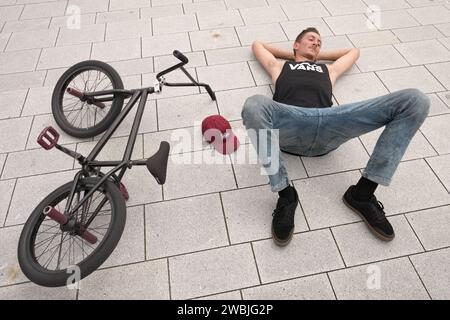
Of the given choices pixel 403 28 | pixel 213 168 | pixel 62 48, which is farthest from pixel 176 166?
pixel 403 28

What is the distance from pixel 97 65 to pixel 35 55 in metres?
A: 1.19

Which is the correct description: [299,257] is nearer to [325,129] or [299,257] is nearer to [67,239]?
[325,129]

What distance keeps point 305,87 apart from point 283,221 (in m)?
0.90

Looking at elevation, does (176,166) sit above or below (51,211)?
below

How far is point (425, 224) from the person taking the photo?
6.53ft

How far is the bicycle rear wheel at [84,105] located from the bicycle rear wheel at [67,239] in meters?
0.61

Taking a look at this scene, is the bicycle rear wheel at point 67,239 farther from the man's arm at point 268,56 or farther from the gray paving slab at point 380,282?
the man's arm at point 268,56

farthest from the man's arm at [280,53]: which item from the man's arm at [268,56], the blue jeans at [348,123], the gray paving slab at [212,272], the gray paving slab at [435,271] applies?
the gray paving slab at [435,271]

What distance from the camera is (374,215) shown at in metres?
1.94

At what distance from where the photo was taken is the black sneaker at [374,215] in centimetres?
190

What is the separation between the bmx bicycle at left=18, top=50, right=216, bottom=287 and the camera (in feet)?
5.37

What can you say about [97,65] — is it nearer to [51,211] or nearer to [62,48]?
[62,48]

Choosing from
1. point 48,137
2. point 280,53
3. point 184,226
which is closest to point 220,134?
point 184,226
